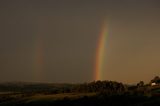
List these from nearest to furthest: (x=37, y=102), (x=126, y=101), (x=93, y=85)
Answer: (x=126, y=101) < (x=37, y=102) < (x=93, y=85)

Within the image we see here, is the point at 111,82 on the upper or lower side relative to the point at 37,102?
upper

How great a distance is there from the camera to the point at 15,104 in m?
112

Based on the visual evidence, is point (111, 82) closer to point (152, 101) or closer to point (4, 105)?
point (4, 105)

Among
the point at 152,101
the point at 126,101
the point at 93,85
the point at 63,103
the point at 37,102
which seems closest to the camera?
the point at 152,101

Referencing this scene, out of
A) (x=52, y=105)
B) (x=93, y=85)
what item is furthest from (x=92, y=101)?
(x=93, y=85)

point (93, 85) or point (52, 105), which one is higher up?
point (93, 85)

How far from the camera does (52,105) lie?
98.8m

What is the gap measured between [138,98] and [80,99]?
1414 cm

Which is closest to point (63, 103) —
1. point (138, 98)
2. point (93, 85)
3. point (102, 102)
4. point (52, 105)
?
point (52, 105)

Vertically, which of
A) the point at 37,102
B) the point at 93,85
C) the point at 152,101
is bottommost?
the point at 152,101

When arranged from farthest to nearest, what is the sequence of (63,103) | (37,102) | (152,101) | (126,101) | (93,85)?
(93,85) → (37,102) → (63,103) → (126,101) → (152,101)

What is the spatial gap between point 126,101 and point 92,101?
8.16 m

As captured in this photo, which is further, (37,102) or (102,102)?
(37,102)

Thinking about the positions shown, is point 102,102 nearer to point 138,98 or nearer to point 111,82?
point 138,98
